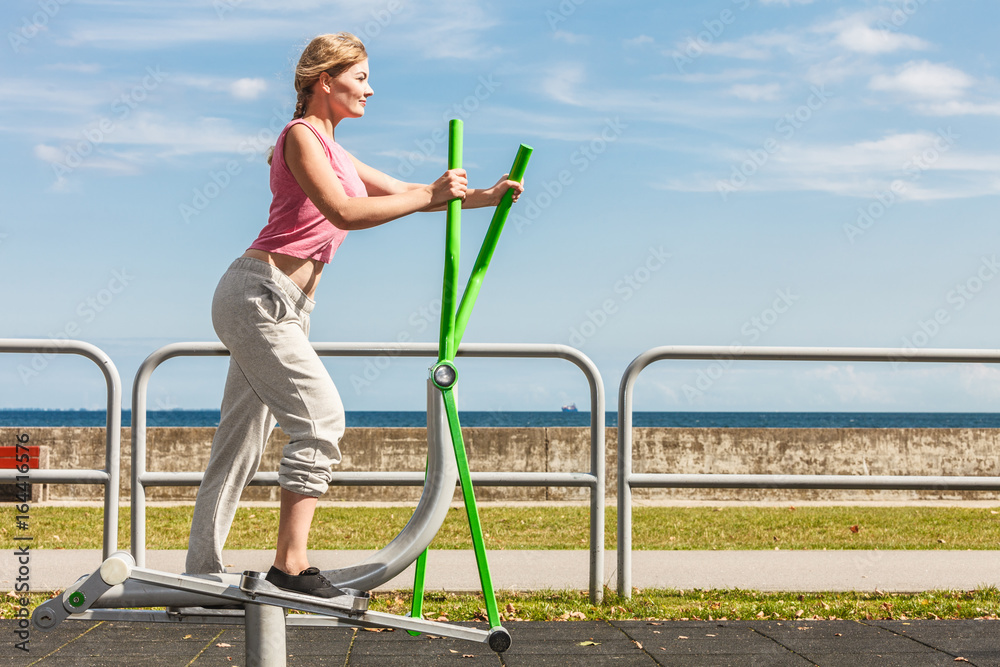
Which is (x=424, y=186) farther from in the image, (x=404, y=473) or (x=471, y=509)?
(x=404, y=473)

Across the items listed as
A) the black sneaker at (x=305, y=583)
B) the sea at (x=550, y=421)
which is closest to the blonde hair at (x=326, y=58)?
the black sneaker at (x=305, y=583)

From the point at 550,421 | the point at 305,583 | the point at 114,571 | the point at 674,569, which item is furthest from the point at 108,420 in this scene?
the point at 550,421

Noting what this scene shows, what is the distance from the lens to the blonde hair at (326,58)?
233 cm

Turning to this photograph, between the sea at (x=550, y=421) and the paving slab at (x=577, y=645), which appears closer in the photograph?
the paving slab at (x=577, y=645)


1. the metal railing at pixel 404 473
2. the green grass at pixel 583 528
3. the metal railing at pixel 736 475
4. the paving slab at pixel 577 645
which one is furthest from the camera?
the green grass at pixel 583 528

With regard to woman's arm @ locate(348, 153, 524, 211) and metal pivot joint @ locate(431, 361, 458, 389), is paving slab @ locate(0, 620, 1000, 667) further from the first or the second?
woman's arm @ locate(348, 153, 524, 211)

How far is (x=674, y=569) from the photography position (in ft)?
17.0

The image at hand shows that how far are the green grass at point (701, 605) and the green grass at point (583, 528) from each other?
2.70 m

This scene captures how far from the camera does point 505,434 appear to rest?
10.7 meters

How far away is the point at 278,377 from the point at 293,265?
267 millimetres

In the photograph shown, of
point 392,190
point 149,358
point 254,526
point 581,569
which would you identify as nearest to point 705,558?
point 581,569

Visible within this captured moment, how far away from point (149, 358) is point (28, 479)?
0.64 m

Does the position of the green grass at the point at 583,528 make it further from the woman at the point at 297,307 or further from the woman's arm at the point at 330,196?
the woman's arm at the point at 330,196

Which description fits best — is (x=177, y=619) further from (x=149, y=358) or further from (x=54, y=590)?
(x=54, y=590)
